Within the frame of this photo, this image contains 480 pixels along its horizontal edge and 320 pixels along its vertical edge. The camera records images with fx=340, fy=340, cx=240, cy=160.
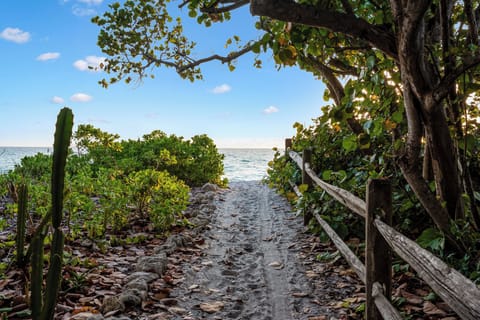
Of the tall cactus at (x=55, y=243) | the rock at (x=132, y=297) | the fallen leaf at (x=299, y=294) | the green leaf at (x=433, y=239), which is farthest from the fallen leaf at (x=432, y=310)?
the tall cactus at (x=55, y=243)

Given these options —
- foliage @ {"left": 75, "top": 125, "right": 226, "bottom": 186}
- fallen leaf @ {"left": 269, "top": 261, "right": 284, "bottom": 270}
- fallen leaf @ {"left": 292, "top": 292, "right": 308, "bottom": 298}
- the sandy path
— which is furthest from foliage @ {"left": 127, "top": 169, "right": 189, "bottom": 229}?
foliage @ {"left": 75, "top": 125, "right": 226, "bottom": 186}

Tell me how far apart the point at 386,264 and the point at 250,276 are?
156cm

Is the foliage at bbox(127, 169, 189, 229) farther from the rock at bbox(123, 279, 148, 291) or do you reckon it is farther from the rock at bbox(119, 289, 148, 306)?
the rock at bbox(119, 289, 148, 306)

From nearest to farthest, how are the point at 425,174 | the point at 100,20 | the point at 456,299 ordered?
the point at 456,299 < the point at 425,174 < the point at 100,20

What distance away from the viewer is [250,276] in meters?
3.42

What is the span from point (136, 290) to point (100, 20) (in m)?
5.66

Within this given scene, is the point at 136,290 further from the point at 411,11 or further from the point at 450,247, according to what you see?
the point at 411,11

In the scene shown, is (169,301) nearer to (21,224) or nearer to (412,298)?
(21,224)

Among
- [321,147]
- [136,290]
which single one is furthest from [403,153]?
[321,147]

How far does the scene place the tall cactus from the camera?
188 cm

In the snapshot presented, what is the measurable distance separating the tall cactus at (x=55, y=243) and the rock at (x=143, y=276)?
3.18 ft

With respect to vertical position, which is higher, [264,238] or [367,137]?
[367,137]

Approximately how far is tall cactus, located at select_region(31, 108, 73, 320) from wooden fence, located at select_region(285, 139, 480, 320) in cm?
187

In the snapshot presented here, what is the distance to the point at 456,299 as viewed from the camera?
1.21 meters
